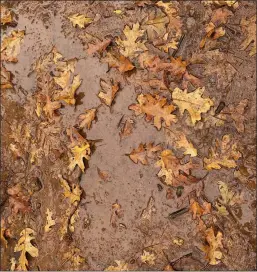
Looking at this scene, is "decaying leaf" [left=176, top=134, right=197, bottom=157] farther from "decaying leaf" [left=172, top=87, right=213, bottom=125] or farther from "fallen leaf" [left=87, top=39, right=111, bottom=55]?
"fallen leaf" [left=87, top=39, right=111, bottom=55]

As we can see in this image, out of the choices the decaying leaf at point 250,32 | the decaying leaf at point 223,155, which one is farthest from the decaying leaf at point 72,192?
the decaying leaf at point 250,32

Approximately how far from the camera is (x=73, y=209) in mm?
2709

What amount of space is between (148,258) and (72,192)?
0.65m

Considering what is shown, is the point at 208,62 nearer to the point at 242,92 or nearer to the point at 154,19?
the point at 242,92

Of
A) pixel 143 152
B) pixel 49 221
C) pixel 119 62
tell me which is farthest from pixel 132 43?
pixel 49 221

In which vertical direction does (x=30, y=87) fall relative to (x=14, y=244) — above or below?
above

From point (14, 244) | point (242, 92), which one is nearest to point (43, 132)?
point (14, 244)

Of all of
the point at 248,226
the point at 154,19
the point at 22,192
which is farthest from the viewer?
the point at 22,192

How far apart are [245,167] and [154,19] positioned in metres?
1.10

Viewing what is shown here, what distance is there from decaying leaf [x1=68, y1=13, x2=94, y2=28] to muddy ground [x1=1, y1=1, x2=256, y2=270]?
0.03 meters

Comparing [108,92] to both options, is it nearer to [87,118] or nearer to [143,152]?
[87,118]

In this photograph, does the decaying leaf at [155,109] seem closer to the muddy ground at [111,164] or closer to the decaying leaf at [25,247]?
the muddy ground at [111,164]

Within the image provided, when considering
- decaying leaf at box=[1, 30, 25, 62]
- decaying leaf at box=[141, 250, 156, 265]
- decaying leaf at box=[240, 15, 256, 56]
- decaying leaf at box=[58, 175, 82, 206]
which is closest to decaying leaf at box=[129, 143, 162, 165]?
decaying leaf at box=[58, 175, 82, 206]

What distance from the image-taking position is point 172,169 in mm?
2541
